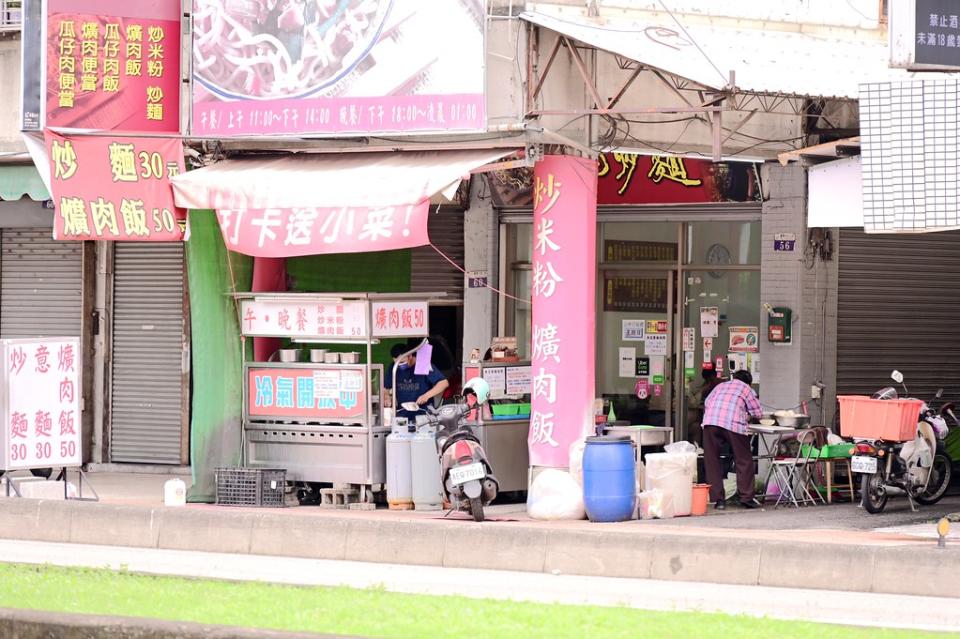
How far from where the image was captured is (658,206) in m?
19.0

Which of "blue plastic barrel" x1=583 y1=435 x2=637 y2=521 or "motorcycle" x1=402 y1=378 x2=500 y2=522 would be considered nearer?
"motorcycle" x1=402 y1=378 x2=500 y2=522

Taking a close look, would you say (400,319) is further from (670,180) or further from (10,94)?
(10,94)

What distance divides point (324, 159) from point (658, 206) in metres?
4.10

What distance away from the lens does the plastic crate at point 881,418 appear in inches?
613

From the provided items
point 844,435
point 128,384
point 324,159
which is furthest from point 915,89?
point 128,384

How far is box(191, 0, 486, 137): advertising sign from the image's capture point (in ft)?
51.7

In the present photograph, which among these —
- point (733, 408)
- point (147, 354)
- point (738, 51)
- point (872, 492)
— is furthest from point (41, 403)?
point (872, 492)

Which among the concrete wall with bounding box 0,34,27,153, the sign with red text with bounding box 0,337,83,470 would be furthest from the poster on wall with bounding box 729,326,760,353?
the concrete wall with bounding box 0,34,27,153

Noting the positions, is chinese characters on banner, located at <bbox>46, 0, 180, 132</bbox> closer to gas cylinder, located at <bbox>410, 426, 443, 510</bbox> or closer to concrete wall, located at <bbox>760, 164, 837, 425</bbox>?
gas cylinder, located at <bbox>410, 426, 443, 510</bbox>

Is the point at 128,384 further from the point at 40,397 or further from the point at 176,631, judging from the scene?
the point at 176,631

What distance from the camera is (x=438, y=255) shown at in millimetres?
20031

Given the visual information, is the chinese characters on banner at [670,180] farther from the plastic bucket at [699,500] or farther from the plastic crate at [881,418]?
the plastic bucket at [699,500]

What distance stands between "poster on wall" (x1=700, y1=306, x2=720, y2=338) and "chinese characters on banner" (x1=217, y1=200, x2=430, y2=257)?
4.51 meters

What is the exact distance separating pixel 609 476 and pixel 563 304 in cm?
182
